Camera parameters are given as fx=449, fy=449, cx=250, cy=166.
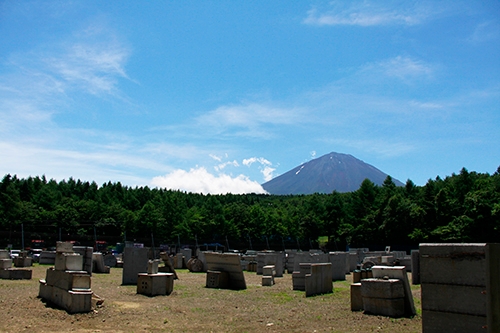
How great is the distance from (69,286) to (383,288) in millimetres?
9702

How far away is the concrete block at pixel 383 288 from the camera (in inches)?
516

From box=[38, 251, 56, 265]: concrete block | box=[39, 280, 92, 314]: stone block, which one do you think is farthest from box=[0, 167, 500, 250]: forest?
box=[39, 280, 92, 314]: stone block

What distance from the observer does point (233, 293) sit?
19828 millimetres

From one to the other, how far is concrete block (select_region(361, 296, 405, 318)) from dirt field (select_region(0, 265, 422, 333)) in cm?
30

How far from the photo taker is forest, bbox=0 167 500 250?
66556 millimetres

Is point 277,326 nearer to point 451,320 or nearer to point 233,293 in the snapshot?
point 451,320

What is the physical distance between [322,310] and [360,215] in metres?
80.2

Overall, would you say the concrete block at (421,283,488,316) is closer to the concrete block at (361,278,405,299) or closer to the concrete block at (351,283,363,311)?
the concrete block at (361,278,405,299)

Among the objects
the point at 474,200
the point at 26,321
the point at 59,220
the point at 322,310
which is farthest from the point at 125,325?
the point at 59,220

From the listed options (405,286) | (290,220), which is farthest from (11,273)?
(290,220)

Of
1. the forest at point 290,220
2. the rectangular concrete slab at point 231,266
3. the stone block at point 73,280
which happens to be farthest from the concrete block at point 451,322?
the forest at point 290,220

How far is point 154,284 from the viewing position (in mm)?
18391

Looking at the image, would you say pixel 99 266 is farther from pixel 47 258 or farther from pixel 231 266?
pixel 231 266

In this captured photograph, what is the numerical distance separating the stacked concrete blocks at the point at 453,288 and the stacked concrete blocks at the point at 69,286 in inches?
390
